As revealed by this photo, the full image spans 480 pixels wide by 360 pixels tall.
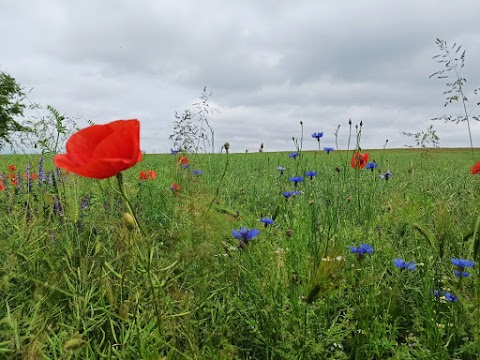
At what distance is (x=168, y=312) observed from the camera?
1573mm

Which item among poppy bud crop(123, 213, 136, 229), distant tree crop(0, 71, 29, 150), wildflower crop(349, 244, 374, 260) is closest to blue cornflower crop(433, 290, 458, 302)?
wildflower crop(349, 244, 374, 260)

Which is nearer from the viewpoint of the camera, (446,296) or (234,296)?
(446,296)

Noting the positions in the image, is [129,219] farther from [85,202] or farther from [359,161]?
[359,161]

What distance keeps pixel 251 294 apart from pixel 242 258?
0.21 m

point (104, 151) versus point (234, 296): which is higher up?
point (104, 151)

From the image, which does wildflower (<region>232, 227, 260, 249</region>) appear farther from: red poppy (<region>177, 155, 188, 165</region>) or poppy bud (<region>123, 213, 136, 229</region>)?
red poppy (<region>177, 155, 188, 165</region>)

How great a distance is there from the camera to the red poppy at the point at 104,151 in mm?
1046

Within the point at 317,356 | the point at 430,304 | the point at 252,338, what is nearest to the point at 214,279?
the point at 252,338

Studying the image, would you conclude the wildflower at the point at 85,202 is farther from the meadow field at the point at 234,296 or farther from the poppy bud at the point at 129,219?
the poppy bud at the point at 129,219

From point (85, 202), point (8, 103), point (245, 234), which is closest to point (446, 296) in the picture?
point (245, 234)

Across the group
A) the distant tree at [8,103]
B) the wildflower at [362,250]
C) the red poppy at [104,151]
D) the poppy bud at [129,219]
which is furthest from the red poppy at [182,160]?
the distant tree at [8,103]

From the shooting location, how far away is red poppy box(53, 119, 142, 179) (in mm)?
1046

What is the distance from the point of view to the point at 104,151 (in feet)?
3.50

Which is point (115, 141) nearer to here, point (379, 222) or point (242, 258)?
point (242, 258)
